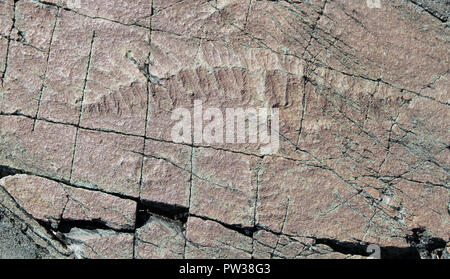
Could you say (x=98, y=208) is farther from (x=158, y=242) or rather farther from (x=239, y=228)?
(x=239, y=228)

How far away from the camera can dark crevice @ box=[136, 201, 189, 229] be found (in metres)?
2.78

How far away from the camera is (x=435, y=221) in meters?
2.87

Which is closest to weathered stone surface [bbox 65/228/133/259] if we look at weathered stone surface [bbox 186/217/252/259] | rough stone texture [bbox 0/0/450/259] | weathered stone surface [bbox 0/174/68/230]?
rough stone texture [bbox 0/0/450/259]

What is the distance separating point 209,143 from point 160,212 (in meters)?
0.44

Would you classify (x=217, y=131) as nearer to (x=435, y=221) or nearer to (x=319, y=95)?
(x=319, y=95)

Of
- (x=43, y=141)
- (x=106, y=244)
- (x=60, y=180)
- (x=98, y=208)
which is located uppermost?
(x=43, y=141)

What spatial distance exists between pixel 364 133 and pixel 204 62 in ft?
3.02

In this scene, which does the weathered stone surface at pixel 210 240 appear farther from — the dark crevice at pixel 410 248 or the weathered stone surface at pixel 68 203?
the dark crevice at pixel 410 248

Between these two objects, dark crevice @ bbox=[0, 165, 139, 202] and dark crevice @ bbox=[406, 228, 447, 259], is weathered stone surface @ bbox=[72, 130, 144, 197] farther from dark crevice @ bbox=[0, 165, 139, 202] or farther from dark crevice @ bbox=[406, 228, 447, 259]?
dark crevice @ bbox=[406, 228, 447, 259]

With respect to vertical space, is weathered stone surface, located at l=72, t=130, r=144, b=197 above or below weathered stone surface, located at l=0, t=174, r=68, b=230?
Answer: above

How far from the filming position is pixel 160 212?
2.82 m

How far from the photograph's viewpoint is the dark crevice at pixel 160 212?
9.12ft

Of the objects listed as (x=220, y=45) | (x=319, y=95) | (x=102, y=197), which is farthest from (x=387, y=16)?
(x=102, y=197)

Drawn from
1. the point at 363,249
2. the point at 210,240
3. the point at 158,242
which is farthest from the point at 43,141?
the point at 363,249
